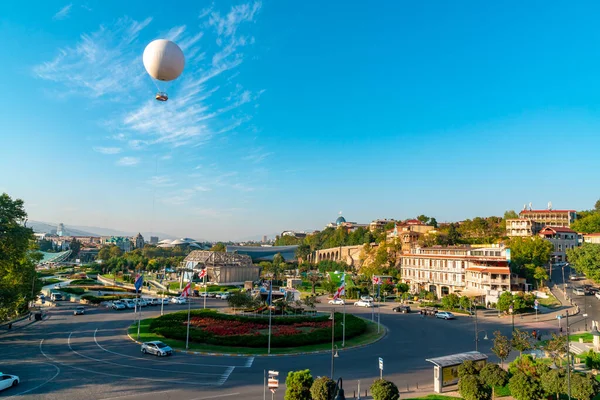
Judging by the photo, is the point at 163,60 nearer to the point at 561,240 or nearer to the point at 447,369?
the point at 447,369

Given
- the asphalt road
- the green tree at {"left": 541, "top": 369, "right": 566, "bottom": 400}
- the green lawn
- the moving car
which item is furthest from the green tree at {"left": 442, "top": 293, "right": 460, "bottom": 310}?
the moving car

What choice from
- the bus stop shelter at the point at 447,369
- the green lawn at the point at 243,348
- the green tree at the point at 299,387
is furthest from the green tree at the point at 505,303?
the green tree at the point at 299,387

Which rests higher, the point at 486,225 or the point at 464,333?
the point at 486,225

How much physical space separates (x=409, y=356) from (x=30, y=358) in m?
25.8

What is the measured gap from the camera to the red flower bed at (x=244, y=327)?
32.2 m

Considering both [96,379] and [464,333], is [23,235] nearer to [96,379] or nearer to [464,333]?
[96,379]

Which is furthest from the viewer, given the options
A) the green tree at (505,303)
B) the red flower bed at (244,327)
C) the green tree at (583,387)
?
the green tree at (505,303)

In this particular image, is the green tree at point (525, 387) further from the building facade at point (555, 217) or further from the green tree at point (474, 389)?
the building facade at point (555, 217)

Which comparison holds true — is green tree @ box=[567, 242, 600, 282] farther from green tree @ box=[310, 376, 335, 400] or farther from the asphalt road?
green tree @ box=[310, 376, 335, 400]

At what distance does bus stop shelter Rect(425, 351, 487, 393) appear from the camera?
20000mm

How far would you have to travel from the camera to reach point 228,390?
65.0 ft

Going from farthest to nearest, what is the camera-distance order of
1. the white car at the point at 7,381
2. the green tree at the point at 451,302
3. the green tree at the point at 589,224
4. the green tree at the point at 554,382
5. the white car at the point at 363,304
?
1. the green tree at the point at 589,224
2. the white car at the point at 363,304
3. the green tree at the point at 451,302
4. the white car at the point at 7,381
5. the green tree at the point at 554,382

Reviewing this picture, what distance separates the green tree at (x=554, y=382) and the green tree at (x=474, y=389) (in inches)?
101

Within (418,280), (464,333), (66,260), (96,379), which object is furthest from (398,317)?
(66,260)
